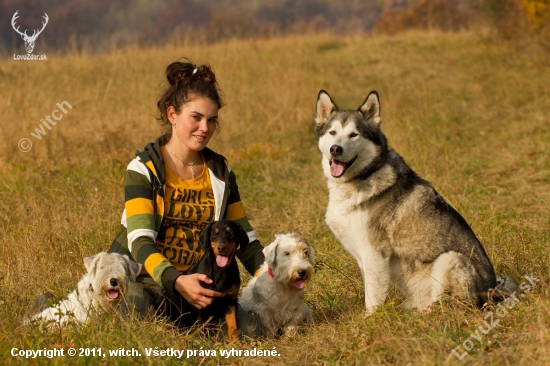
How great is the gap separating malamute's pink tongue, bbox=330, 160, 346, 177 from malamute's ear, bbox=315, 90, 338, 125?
1.52 ft

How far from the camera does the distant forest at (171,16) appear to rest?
32.7m

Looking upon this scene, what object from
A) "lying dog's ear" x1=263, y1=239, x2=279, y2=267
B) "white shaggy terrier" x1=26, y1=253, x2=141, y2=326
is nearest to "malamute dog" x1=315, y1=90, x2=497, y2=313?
"lying dog's ear" x1=263, y1=239, x2=279, y2=267

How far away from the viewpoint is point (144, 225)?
434 cm

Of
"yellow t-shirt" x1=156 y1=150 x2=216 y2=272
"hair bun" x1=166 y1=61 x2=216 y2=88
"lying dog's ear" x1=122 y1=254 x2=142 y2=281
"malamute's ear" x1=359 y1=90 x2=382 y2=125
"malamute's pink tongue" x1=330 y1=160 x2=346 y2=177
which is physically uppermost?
"hair bun" x1=166 y1=61 x2=216 y2=88

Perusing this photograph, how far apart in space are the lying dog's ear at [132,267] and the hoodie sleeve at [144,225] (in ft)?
0.12

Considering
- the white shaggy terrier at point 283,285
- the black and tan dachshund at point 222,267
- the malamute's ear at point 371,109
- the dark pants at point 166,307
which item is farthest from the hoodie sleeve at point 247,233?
the malamute's ear at point 371,109

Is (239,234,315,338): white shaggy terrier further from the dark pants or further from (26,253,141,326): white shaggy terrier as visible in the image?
(26,253,141,326): white shaggy terrier

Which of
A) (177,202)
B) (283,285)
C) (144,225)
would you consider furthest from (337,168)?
(144,225)

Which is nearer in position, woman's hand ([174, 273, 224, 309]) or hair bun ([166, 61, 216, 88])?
woman's hand ([174, 273, 224, 309])

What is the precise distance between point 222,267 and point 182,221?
0.72 metres

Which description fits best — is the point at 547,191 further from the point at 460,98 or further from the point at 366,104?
the point at 460,98

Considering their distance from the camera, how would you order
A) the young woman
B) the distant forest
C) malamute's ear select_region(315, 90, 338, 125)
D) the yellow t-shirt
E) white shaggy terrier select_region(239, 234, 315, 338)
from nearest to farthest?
the young woman, white shaggy terrier select_region(239, 234, 315, 338), the yellow t-shirt, malamute's ear select_region(315, 90, 338, 125), the distant forest

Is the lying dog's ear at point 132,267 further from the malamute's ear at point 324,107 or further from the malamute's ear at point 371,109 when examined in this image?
the malamute's ear at point 371,109

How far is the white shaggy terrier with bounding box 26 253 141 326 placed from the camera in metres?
4.03
